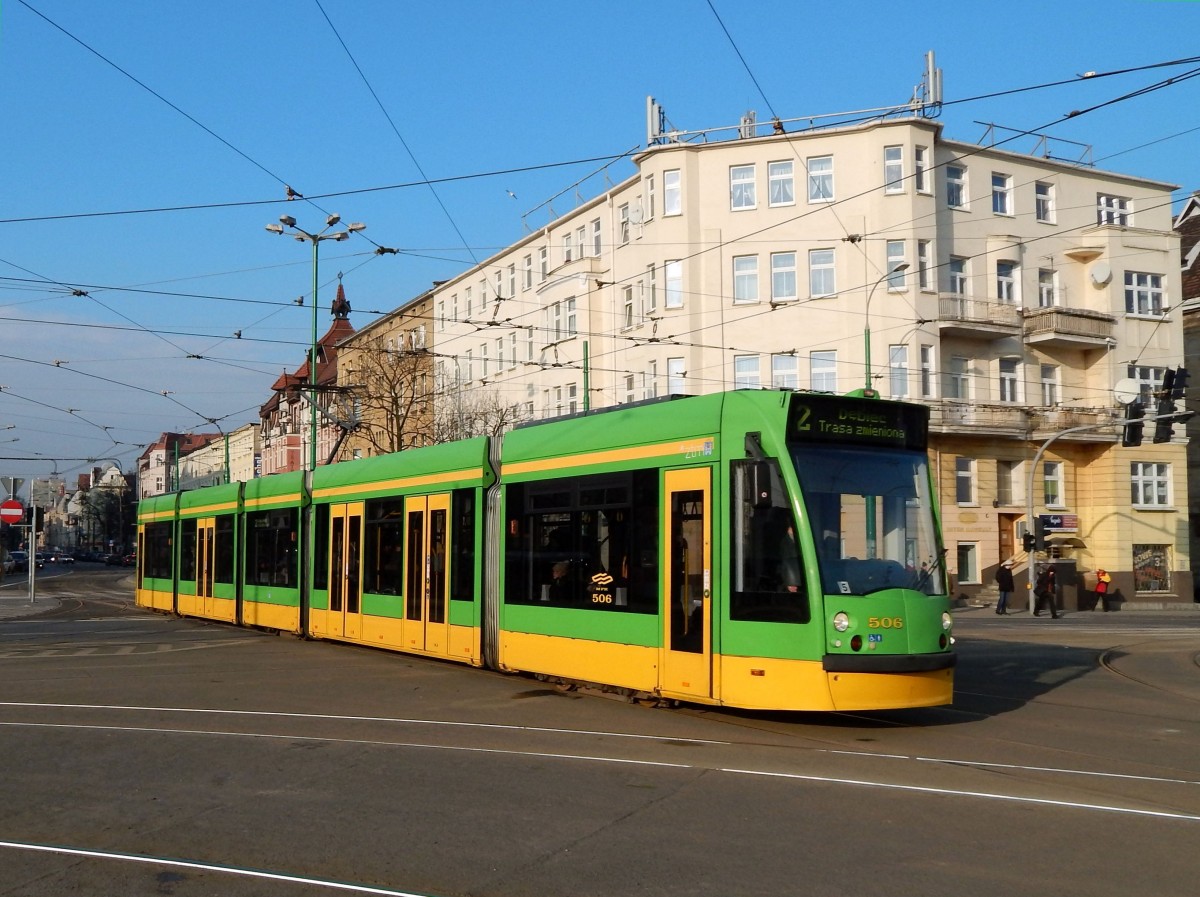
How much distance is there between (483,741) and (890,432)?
15.7ft

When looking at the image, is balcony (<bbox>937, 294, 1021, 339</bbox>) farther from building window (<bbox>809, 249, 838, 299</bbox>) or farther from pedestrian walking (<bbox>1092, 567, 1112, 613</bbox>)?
pedestrian walking (<bbox>1092, 567, 1112, 613</bbox>)

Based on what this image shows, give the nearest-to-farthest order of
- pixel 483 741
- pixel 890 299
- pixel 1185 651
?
pixel 483 741
pixel 1185 651
pixel 890 299

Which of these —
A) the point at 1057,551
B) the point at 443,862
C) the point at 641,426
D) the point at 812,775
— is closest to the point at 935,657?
the point at 812,775

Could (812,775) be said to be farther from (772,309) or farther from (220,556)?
(772,309)

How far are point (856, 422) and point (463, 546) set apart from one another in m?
6.68

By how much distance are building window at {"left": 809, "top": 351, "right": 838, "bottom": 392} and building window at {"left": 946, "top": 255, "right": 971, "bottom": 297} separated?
16.6 ft

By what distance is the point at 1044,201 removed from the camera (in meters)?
45.6

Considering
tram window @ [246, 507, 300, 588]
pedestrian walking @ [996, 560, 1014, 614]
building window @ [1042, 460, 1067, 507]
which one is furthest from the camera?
building window @ [1042, 460, 1067, 507]

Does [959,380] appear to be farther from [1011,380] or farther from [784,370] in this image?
[784,370]

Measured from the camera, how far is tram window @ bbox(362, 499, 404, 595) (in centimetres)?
1867

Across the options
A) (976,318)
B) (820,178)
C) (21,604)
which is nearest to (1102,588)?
(976,318)

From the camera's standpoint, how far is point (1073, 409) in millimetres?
44125

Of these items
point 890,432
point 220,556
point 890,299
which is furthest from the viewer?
point 890,299

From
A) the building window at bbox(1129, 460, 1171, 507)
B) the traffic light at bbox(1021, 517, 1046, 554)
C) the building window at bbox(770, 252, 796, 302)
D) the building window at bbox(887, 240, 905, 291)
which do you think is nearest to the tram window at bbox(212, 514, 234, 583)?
the building window at bbox(770, 252, 796, 302)
